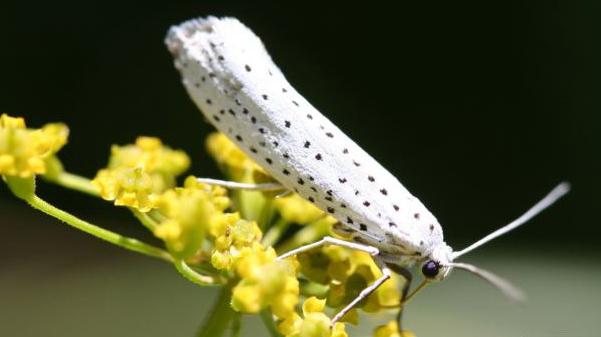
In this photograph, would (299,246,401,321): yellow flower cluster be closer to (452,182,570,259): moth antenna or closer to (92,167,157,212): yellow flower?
(452,182,570,259): moth antenna

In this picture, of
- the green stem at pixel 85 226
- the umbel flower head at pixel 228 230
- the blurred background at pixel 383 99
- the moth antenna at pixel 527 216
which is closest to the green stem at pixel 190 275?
the umbel flower head at pixel 228 230

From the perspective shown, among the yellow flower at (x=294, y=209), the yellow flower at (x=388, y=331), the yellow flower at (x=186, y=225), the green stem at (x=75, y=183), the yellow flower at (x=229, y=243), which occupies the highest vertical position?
the yellow flower at (x=186, y=225)

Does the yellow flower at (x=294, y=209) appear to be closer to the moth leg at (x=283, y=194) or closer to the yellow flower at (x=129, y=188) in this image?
the moth leg at (x=283, y=194)

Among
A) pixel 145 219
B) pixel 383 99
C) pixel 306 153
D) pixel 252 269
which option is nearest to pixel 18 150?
pixel 145 219

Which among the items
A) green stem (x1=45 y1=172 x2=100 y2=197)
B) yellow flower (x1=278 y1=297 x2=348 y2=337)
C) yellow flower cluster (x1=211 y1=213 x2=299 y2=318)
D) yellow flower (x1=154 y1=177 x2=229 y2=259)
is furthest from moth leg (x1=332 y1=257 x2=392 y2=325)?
green stem (x1=45 y1=172 x2=100 y2=197)

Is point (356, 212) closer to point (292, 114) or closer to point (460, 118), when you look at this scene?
point (292, 114)

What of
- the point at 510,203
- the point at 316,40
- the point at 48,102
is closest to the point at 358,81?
the point at 316,40
